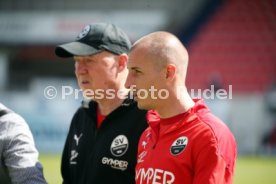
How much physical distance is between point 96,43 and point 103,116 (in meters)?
0.47

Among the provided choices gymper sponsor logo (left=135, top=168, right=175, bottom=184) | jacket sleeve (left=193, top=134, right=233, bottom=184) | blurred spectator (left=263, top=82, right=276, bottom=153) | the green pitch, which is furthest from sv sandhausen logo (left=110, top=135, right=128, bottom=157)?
blurred spectator (left=263, top=82, right=276, bottom=153)

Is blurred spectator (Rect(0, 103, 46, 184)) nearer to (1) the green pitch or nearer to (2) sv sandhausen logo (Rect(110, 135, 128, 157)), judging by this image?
(2) sv sandhausen logo (Rect(110, 135, 128, 157))

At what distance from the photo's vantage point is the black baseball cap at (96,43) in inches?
141

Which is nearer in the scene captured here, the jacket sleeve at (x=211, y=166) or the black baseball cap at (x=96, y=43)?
the jacket sleeve at (x=211, y=166)

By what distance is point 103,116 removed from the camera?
3719mm

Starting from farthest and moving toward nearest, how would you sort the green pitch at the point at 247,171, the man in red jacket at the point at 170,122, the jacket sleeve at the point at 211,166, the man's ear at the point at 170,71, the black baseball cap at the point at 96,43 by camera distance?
the green pitch at the point at 247,171, the black baseball cap at the point at 96,43, the man's ear at the point at 170,71, the man in red jacket at the point at 170,122, the jacket sleeve at the point at 211,166

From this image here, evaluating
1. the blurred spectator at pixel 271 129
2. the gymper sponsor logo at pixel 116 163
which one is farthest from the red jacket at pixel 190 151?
the blurred spectator at pixel 271 129

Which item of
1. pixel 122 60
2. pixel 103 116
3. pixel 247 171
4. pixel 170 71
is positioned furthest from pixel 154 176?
pixel 247 171

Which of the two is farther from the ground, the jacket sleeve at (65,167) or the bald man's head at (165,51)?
the bald man's head at (165,51)

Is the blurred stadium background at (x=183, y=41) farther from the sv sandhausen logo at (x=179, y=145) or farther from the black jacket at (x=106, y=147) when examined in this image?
the sv sandhausen logo at (x=179, y=145)

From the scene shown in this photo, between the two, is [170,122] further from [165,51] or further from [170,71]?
[165,51]

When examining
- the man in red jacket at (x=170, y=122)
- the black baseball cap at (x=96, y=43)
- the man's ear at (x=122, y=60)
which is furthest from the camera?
the man's ear at (x=122, y=60)

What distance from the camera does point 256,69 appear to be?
21266mm

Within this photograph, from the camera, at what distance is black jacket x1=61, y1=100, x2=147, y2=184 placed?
11.3 feet
